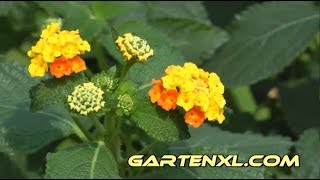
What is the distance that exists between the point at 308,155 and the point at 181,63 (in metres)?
0.80

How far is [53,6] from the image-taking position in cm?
258

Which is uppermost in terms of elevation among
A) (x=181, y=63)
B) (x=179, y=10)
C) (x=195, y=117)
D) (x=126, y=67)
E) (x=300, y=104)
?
(x=179, y=10)

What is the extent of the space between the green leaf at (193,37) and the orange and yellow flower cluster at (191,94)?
3.58 ft

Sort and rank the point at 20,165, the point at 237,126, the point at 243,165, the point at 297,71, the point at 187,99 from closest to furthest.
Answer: the point at 187,99, the point at 243,165, the point at 20,165, the point at 237,126, the point at 297,71

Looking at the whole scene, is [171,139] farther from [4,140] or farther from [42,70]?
[4,140]

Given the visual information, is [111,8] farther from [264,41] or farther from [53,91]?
[53,91]

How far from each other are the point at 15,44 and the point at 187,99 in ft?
4.94

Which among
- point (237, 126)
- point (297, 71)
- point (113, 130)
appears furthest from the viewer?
point (297, 71)

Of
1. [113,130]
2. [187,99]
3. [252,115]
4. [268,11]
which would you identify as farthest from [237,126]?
[187,99]

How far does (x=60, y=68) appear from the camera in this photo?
5.04 feet

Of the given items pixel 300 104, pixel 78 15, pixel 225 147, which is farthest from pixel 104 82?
pixel 300 104

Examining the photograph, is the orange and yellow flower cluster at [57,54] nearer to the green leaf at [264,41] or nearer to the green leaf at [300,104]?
the green leaf at [264,41]

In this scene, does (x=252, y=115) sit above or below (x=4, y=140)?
above

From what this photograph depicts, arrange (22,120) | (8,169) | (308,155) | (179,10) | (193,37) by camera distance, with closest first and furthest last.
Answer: (22,120), (8,169), (308,155), (193,37), (179,10)
